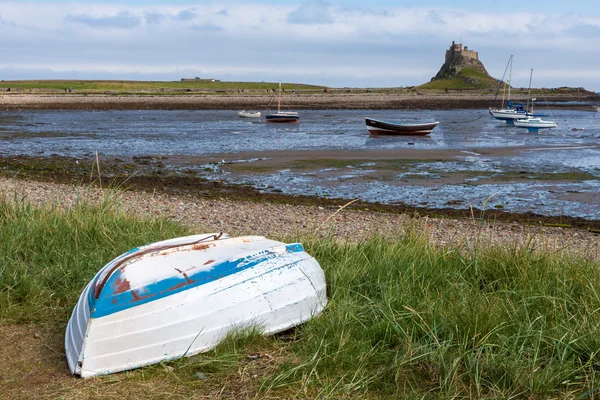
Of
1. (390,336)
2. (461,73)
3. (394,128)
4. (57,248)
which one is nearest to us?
(390,336)

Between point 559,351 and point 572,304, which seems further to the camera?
point 572,304

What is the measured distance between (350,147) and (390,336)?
88.0ft

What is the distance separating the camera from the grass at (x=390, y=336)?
3900 millimetres

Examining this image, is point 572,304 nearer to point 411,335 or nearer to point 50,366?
point 411,335

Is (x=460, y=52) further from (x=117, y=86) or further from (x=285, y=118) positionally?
(x=285, y=118)

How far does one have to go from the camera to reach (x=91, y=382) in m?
4.03

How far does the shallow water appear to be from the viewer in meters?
17.4

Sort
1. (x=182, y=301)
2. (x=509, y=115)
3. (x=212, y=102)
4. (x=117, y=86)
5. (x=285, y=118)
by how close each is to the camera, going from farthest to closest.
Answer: (x=117, y=86), (x=212, y=102), (x=509, y=115), (x=285, y=118), (x=182, y=301)

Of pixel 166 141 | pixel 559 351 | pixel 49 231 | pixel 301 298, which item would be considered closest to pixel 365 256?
pixel 301 298

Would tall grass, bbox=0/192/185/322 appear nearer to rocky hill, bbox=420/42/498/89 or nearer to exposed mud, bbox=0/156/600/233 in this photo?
exposed mud, bbox=0/156/600/233

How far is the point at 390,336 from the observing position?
443 centimetres

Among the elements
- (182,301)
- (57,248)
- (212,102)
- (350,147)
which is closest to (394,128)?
(350,147)

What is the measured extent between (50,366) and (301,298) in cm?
179

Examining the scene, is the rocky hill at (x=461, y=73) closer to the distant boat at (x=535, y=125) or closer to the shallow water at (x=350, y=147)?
the shallow water at (x=350, y=147)
